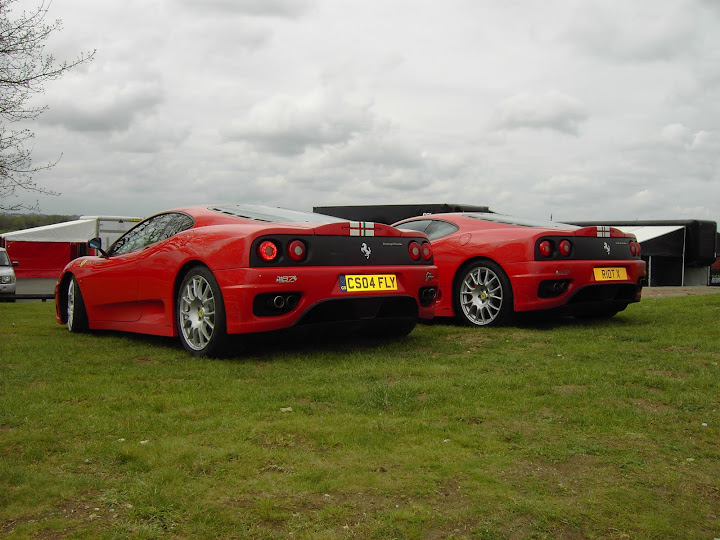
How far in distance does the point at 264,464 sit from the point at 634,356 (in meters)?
3.40

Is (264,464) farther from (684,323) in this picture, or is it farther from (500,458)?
(684,323)

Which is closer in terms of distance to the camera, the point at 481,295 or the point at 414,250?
the point at 414,250

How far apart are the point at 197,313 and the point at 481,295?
3043 millimetres

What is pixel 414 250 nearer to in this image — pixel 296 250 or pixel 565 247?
pixel 296 250

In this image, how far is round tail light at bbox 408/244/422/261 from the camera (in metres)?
5.96

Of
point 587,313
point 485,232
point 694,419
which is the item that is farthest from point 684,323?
point 694,419

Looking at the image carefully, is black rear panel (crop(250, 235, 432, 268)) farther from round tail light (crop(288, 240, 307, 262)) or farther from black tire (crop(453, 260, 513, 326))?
black tire (crop(453, 260, 513, 326))

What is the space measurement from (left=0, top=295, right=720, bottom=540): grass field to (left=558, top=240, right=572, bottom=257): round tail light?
1617 mm

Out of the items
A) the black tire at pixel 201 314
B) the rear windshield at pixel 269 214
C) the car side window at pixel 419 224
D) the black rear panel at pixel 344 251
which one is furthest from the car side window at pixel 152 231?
the car side window at pixel 419 224

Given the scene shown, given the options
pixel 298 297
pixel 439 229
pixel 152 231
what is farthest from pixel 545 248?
pixel 152 231

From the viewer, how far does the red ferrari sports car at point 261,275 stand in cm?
514

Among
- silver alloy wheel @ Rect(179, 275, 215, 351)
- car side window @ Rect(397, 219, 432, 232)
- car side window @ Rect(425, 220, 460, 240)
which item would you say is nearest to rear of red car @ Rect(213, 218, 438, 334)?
silver alloy wheel @ Rect(179, 275, 215, 351)

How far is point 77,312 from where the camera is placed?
7367 millimetres

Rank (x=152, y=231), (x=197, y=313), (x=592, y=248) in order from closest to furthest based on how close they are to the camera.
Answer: (x=197, y=313) → (x=152, y=231) → (x=592, y=248)
